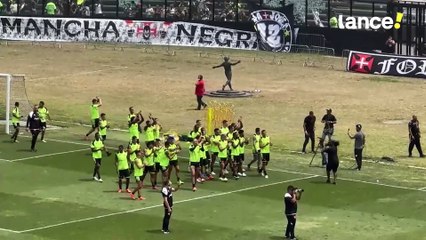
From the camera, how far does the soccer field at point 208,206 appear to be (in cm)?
3750

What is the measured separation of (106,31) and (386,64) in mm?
22139

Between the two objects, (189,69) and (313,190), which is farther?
(189,69)

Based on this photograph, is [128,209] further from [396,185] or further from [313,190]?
[396,185]

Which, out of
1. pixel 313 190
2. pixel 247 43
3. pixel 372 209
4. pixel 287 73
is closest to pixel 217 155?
pixel 313 190

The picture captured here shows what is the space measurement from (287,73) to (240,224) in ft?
119

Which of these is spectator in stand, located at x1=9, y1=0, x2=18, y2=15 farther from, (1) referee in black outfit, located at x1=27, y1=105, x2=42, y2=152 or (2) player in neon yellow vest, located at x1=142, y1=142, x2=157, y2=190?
(2) player in neon yellow vest, located at x1=142, y1=142, x2=157, y2=190

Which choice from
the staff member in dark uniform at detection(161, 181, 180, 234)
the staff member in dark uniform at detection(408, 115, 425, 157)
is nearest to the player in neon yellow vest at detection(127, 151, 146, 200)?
the staff member in dark uniform at detection(161, 181, 180, 234)

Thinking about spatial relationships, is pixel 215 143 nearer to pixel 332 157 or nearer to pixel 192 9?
pixel 332 157

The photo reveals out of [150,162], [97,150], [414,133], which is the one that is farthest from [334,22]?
[150,162]

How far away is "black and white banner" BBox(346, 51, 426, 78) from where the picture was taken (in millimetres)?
72375

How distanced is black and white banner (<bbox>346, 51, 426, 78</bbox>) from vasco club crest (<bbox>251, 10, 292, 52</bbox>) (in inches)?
343

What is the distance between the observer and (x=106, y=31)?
85.8m

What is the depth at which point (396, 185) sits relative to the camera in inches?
1785

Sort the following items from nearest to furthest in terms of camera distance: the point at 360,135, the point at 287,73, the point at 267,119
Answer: the point at 360,135, the point at 267,119, the point at 287,73
